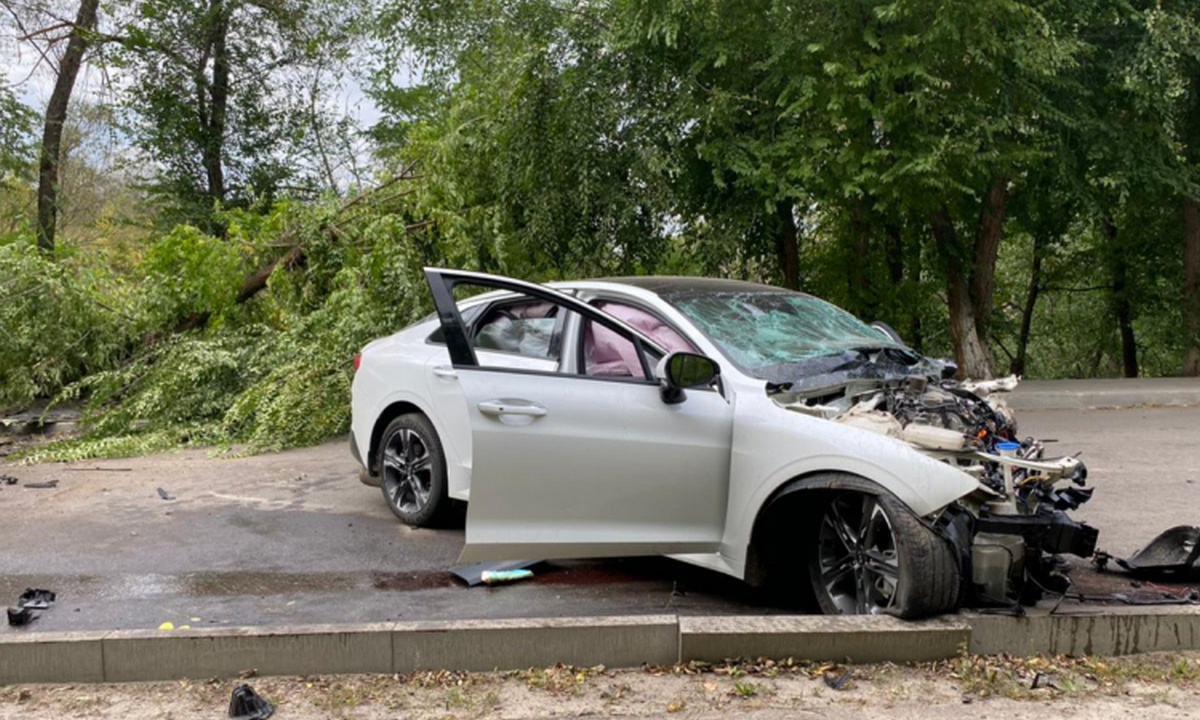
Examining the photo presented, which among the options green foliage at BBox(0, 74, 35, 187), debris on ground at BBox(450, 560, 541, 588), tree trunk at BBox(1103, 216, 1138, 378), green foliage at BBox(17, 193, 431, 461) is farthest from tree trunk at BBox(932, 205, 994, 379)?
green foliage at BBox(0, 74, 35, 187)

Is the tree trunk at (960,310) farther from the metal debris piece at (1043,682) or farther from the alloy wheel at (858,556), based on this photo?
the metal debris piece at (1043,682)

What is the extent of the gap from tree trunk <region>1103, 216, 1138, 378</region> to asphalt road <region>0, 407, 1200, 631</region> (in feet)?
37.6

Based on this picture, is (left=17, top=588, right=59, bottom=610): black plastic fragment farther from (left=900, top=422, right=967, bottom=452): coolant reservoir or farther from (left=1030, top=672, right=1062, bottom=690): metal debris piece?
(left=1030, top=672, right=1062, bottom=690): metal debris piece

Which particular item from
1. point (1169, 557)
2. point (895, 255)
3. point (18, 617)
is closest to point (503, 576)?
point (18, 617)

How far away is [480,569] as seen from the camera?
18.9ft

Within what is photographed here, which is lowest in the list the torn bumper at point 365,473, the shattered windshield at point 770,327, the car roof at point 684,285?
the torn bumper at point 365,473

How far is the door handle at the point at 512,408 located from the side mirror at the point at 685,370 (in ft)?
1.98

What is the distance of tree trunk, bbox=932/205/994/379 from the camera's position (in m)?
14.2

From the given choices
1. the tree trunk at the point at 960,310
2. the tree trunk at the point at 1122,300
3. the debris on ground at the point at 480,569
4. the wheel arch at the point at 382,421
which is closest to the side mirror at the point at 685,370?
the debris on ground at the point at 480,569

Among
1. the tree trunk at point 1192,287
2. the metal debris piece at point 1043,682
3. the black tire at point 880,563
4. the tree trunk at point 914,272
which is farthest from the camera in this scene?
the tree trunk at point 1192,287

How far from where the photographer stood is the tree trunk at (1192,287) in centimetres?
1650

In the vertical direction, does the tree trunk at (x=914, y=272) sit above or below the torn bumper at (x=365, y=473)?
above

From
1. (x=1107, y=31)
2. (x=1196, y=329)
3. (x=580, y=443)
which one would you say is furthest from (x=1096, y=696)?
(x=1196, y=329)

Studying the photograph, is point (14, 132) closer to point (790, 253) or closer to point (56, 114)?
point (56, 114)
